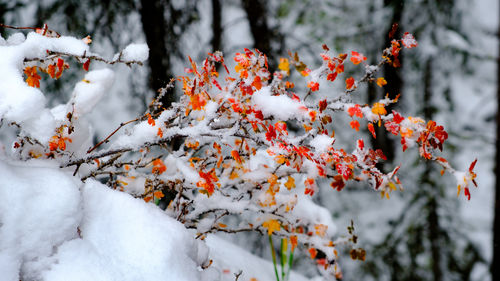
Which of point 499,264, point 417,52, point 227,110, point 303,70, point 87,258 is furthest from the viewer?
point 417,52

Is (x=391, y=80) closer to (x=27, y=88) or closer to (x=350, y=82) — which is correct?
(x=350, y=82)

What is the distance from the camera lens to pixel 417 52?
4770 mm

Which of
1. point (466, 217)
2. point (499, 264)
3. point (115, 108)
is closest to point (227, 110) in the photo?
point (115, 108)

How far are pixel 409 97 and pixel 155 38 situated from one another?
335 centimetres

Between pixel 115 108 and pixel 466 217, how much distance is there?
441 cm

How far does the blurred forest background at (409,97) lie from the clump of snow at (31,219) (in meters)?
2.55

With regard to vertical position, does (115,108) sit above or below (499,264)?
below

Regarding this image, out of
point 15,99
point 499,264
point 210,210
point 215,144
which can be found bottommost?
point 15,99

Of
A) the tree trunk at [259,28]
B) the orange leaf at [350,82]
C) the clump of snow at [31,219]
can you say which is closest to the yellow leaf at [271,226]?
the orange leaf at [350,82]

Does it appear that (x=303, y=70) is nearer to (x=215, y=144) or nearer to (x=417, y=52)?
(x=215, y=144)

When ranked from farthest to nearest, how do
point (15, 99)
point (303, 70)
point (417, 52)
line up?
1. point (417, 52)
2. point (303, 70)
3. point (15, 99)

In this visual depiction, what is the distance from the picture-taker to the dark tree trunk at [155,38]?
11.5ft

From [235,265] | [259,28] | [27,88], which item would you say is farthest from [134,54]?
[259,28]

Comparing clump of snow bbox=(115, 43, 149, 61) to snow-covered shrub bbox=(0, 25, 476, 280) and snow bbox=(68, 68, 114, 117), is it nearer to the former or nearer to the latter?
snow-covered shrub bbox=(0, 25, 476, 280)
